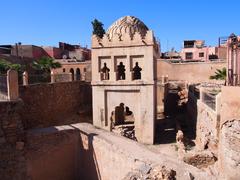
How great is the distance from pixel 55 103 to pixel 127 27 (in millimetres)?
7007

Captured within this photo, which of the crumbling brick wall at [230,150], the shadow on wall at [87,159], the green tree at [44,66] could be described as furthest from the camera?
the green tree at [44,66]

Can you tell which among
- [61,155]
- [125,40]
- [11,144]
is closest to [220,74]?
[125,40]

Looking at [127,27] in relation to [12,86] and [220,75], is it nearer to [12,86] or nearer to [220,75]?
[12,86]

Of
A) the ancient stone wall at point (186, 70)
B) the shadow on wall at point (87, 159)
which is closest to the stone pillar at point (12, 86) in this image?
the shadow on wall at point (87, 159)

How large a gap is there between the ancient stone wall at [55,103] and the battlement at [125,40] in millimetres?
4636

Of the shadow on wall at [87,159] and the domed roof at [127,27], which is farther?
the domed roof at [127,27]

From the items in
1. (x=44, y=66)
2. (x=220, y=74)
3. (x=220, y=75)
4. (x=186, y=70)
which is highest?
(x=44, y=66)

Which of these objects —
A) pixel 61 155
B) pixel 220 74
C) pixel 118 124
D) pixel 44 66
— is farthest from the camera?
A: pixel 220 74

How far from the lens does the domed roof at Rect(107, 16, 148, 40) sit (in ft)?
51.8

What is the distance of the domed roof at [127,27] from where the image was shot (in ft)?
51.8

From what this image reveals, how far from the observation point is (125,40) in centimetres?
1472

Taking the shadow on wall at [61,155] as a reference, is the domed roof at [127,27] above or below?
above

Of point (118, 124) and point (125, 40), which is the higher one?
point (125, 40)

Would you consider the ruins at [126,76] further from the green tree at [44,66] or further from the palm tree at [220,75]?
the palm tree at [220,75]
